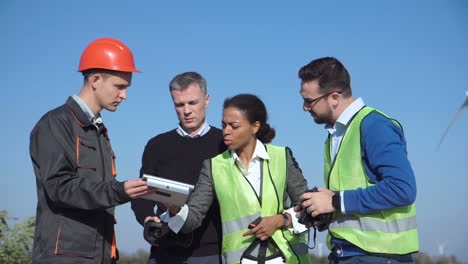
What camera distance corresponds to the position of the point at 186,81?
20.5 feet

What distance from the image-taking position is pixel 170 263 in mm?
5742

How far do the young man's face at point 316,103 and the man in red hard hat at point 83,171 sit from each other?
1561mm

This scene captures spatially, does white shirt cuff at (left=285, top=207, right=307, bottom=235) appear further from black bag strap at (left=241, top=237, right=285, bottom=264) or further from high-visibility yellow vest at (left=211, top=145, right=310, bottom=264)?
black bag strap at (left=241, top=237, right=285, bottom=264)

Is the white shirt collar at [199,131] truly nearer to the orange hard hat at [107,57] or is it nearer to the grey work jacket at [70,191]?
the orange hard hat at [107,57]

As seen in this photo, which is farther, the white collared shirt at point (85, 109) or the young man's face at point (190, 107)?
the young man's face at point (190, 107)

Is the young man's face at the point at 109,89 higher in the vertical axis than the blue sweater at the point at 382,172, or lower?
higher

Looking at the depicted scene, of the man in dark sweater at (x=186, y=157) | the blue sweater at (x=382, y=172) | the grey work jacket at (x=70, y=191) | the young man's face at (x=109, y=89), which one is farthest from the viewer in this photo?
the man in dark sweater at (x=186, y=157)

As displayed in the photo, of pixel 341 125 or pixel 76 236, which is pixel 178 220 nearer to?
pixel 76 236

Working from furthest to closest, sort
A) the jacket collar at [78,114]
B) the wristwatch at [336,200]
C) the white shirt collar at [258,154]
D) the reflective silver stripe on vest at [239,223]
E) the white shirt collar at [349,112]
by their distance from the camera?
the white shirt collar at [258,154] < the reflective silver stripe on vest at [239,223] < the jacket collar at [78,114] < the white shirt collar at [349,112] < the wristwatch at [336,200]

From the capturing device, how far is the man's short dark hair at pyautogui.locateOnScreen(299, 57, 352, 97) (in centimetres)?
473

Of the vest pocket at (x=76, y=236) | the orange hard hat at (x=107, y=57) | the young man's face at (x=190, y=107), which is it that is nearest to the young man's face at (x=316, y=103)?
the young man's face at (x=190, y=107)

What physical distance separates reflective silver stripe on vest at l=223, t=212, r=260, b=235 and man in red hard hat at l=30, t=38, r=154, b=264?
0.94 metres

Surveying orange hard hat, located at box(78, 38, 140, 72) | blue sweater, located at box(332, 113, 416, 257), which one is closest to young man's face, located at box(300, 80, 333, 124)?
blue sweater, located at box(332, 113, 416, 257)

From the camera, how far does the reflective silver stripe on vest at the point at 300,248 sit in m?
5.18
